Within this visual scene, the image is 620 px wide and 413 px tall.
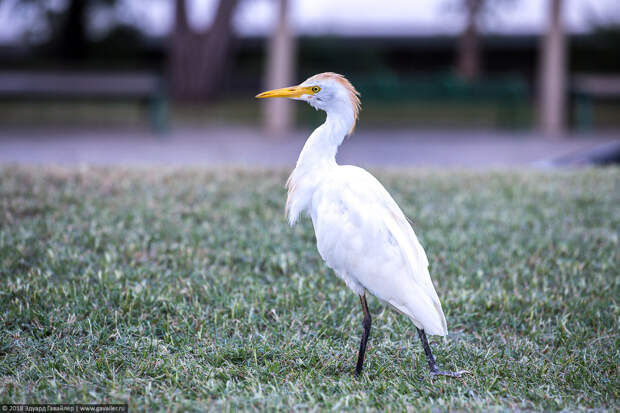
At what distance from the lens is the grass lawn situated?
270cm

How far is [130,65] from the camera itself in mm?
17266

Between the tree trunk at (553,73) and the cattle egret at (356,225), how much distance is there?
26.3 feet

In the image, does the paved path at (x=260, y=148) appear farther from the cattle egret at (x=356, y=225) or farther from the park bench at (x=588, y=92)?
the cattle egret at (x=356, y=225)

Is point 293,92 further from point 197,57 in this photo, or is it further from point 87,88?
point 197,57

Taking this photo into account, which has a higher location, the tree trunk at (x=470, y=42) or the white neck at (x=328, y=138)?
the tree trunk at (x=470, y=42)

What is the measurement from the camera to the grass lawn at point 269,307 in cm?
270

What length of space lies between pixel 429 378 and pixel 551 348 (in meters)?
0.78

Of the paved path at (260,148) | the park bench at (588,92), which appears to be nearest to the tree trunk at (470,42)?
the park bench at (588,92)

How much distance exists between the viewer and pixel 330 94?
116 inches

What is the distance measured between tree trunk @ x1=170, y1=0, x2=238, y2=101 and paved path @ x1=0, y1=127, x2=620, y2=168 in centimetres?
437

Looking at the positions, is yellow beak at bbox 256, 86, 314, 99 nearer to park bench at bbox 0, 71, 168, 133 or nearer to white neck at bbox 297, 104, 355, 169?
white neck at bbox 297, 104, 355, 169

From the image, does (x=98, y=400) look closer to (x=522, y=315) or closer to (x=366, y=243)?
(x=366, y=243)

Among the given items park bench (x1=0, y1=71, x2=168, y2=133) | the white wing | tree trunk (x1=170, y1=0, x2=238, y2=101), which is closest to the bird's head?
the white wing

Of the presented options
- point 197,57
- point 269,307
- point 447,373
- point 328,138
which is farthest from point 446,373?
point 197,57
